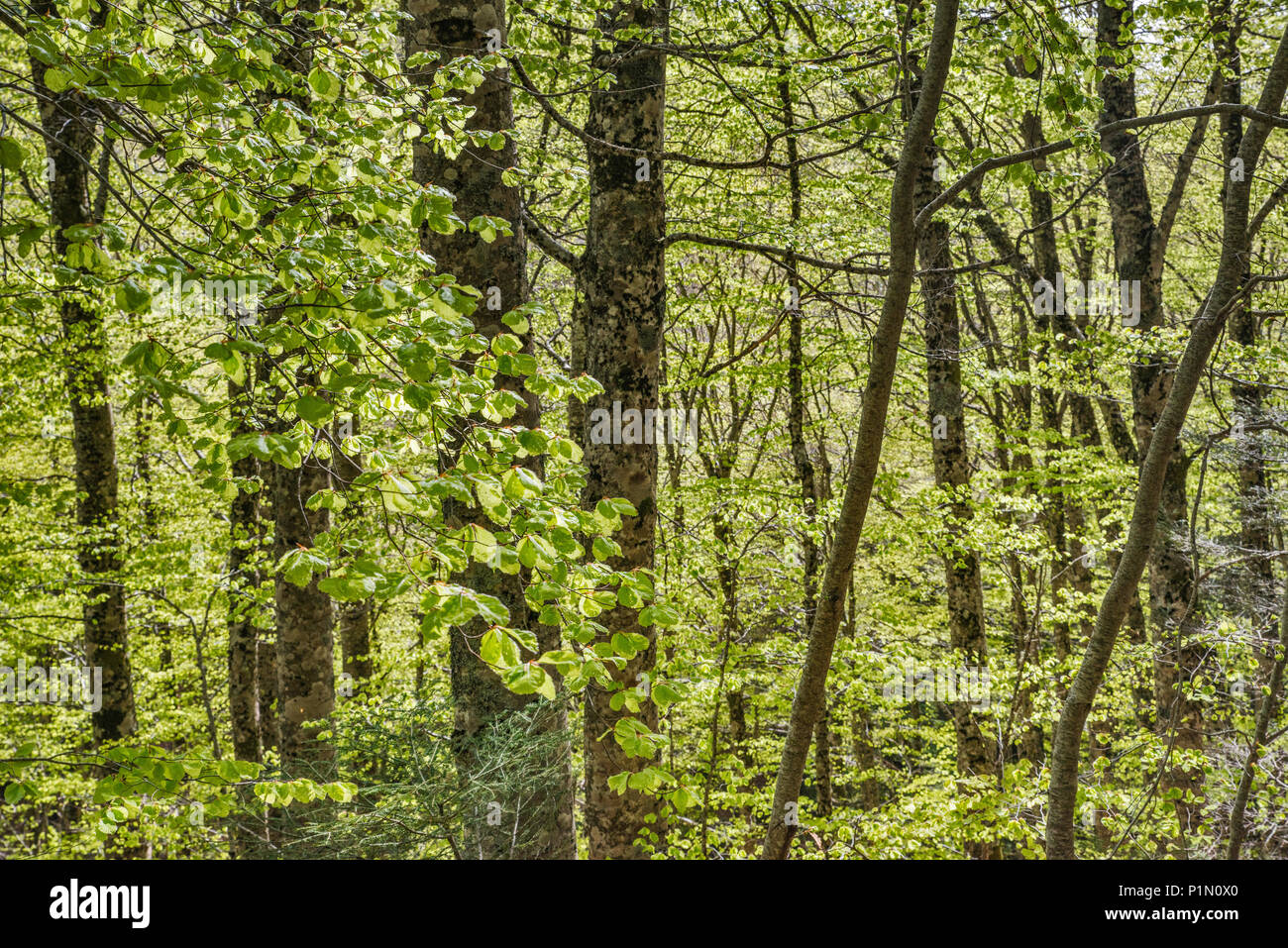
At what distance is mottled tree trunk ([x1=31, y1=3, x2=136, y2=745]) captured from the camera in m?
7.06

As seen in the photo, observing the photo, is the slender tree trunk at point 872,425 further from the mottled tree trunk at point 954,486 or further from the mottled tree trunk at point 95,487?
the mottled tree trunk at point 95,487

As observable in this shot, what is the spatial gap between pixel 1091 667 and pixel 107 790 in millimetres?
3464

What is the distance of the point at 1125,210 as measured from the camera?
8.22m

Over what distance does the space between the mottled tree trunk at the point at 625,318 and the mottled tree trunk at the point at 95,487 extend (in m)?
5.17

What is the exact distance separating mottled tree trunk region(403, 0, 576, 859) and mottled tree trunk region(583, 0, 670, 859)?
45cm

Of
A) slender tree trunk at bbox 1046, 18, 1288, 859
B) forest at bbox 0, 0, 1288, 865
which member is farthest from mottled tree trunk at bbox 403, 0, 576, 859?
slender tree trunk at bbox 1046, 18, 1288, 859

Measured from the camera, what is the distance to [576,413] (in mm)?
8414

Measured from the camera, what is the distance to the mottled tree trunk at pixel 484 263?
383 cm

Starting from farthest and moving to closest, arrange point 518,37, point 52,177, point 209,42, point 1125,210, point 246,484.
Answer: point 1125,210, point 52,177, point 518,37, point 246,484, point 209,42

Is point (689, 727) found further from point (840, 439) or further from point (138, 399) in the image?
point (138, 399)

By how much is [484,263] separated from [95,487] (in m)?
5.99

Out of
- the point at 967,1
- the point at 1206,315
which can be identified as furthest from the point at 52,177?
the point at 1206,315

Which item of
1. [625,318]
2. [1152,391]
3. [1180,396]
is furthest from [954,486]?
[1180,396]

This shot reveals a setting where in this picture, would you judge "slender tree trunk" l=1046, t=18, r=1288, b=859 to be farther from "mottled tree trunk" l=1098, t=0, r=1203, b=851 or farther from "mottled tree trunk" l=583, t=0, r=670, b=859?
"mottled tree trunk" l=1098, t=0, r=1203, b=851
